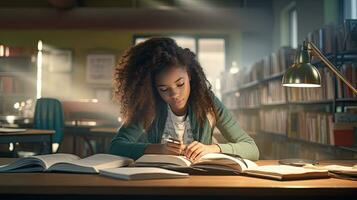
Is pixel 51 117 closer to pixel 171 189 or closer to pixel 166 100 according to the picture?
pixel 166 100

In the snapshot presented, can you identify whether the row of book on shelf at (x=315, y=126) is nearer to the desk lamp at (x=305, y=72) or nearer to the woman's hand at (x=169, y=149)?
the desk lamp at (x=305, y=72)

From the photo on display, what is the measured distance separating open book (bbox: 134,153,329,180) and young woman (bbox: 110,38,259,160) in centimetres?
49

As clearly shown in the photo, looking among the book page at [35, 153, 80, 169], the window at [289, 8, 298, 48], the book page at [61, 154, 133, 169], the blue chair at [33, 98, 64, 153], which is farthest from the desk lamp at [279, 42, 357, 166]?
the window at [289, 8, 298, 48]

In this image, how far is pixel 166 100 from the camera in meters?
2.08

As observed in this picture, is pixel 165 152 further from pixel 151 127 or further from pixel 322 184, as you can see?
pixel 322 184

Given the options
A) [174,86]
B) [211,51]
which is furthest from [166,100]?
[211,51]

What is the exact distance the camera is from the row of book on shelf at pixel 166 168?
1368mm

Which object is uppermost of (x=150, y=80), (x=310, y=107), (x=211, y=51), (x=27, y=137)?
(x=211, y=51)

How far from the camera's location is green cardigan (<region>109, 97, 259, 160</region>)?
6.49 ft

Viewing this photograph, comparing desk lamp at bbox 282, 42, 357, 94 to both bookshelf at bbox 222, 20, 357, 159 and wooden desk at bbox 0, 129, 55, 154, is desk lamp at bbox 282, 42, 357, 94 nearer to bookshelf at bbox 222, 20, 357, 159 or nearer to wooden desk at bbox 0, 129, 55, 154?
bookshelf at bbox 222, 20, 357, 159

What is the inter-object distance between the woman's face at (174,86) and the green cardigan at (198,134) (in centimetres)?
11


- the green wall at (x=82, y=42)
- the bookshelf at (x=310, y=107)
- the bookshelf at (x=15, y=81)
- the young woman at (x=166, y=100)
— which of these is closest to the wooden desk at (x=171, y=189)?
the young woman at (x=166, y=100)

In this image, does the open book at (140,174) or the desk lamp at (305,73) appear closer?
the open book at (140,174)

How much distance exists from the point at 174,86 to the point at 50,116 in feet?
11.7
